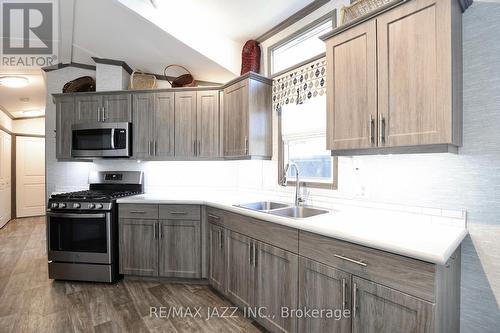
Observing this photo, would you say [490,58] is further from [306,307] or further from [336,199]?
[306,307]

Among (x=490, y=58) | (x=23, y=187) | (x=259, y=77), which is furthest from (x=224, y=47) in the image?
(x=23, y=187)

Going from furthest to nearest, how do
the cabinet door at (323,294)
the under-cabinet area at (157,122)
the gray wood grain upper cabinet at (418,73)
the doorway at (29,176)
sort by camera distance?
1. the doorway at (29,176)
2. the under-cabinet area at (157,122)
3. the cabinet door at (323,294)
4. the gray wood grain upper cabinet at (418,73)

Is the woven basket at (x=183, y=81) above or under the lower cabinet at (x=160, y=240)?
above

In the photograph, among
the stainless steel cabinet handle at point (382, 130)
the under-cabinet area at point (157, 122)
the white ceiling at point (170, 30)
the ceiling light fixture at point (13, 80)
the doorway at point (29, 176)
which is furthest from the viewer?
the doorway at point (29, 176)

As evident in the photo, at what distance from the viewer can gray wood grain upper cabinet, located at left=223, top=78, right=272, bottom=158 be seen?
277 cm

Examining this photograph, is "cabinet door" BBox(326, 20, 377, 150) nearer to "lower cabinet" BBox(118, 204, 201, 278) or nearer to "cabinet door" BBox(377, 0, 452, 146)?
"cabinet door" BBox(377, 0, 452, 146)

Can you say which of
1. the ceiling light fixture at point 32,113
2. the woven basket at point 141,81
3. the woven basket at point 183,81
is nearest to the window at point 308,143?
the woven basket at point 183,81

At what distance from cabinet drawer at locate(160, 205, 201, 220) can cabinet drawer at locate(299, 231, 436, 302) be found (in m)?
1.43

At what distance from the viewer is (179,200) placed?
288cm

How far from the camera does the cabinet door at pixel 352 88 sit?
1.70 metres

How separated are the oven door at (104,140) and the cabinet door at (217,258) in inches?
59.4

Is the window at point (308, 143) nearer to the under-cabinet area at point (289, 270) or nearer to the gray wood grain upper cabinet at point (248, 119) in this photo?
the gray wood grain upper cabinet at point (248, 119)

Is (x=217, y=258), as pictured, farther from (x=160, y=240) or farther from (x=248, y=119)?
(x=248, y=119)

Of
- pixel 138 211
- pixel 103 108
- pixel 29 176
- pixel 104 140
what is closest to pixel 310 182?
pixel 138 211
